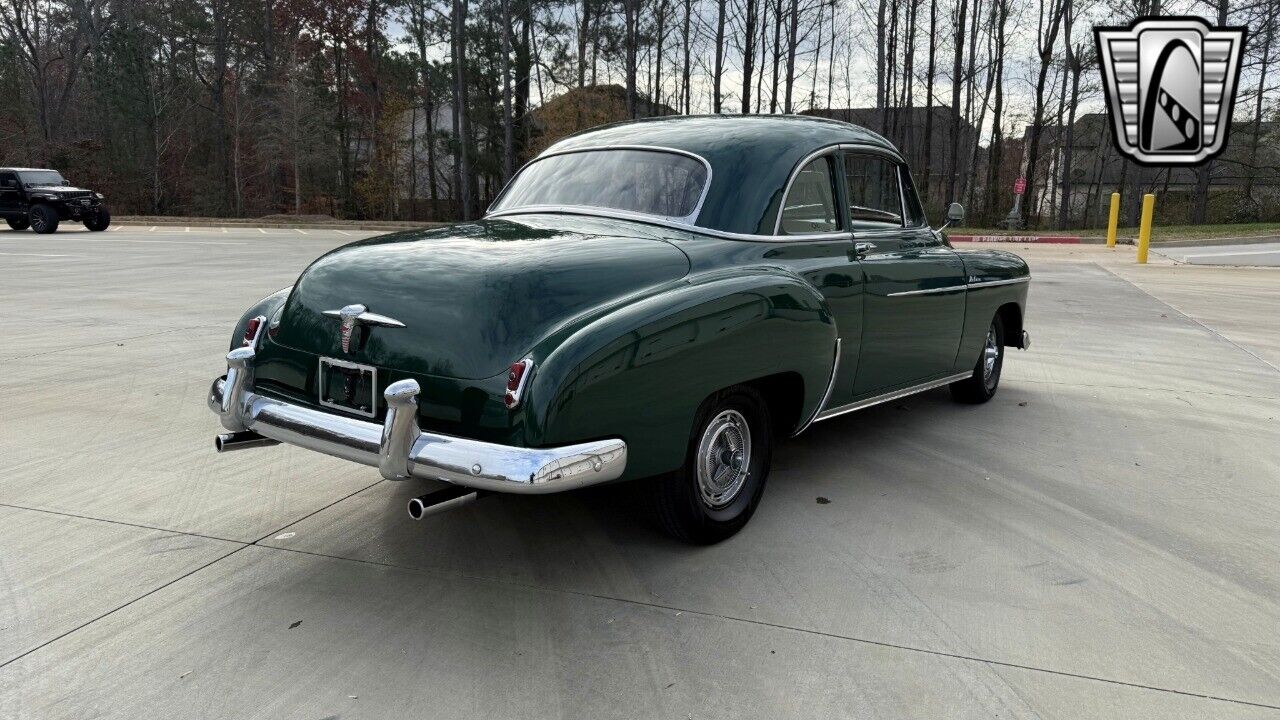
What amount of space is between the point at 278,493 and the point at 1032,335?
6961 millimetres

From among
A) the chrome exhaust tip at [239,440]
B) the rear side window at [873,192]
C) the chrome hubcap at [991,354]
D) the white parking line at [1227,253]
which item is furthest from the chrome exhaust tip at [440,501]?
the white parking line at [1227,253]

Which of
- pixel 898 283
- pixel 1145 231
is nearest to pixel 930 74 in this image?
pixel 1145 231

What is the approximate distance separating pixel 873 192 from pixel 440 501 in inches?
121

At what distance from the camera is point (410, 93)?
37.4 m

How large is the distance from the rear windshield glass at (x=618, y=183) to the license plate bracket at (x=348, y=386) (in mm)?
1401

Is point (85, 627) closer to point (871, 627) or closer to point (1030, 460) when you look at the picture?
point (871, 627)

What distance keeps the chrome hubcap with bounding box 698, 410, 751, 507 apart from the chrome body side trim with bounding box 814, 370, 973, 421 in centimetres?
55

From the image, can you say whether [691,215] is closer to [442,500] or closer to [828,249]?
[828,249]

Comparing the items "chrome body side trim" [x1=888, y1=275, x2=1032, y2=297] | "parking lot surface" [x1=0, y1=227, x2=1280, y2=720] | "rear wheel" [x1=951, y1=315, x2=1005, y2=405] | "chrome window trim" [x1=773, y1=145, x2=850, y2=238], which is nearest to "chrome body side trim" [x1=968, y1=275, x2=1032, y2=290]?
"chrome body side trim" [x1=888, y1=275, x2=1032, y2=297]

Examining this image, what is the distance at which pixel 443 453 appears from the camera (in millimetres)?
2840

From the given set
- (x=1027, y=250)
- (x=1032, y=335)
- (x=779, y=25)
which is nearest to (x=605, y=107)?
(x=779, y=25)

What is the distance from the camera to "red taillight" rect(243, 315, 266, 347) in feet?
11.9

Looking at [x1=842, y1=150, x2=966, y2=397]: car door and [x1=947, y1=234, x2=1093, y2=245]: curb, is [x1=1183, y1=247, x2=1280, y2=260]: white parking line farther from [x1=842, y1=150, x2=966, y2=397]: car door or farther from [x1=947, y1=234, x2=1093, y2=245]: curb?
[x1=842, y1=150, x2=966, y2=397]: car door

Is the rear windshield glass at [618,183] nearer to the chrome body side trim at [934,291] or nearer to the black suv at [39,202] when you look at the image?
the chrome body side trim at [934,291]
